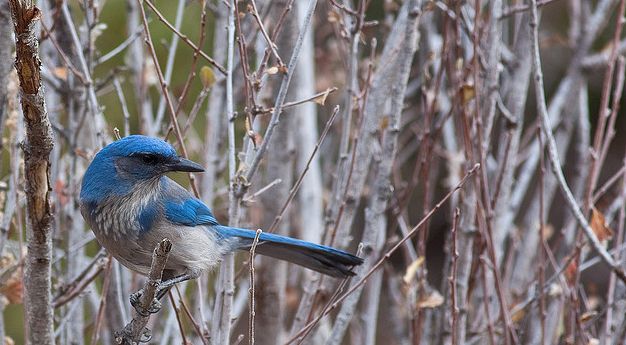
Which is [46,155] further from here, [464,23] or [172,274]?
[464,23]

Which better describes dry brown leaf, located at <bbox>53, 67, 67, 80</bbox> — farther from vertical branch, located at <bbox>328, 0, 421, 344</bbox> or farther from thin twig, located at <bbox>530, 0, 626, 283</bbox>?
thin twig, located at <bbox>530, 0, 626, 283</bbox>

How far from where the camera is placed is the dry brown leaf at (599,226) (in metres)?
3.86

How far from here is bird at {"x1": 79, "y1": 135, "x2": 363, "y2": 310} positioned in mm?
3686

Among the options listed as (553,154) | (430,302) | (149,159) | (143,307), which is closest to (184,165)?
(149,159)

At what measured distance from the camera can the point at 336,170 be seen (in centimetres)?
466

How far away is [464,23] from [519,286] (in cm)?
157

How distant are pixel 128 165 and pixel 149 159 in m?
0.10

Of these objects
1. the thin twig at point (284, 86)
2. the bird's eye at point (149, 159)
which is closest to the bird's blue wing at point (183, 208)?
the bird's eye at point (149, 159)

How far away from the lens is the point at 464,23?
4523 millimetres

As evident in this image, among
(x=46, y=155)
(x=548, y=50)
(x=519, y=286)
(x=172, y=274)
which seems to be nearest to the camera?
(x=46, y=155)

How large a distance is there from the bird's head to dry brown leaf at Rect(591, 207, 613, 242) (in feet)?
5.79

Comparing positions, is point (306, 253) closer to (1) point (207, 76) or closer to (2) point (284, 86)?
(1) point (207, 76)

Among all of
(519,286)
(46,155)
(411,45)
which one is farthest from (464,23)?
(46,155)

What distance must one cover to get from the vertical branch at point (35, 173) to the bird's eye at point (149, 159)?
25.5 inches
